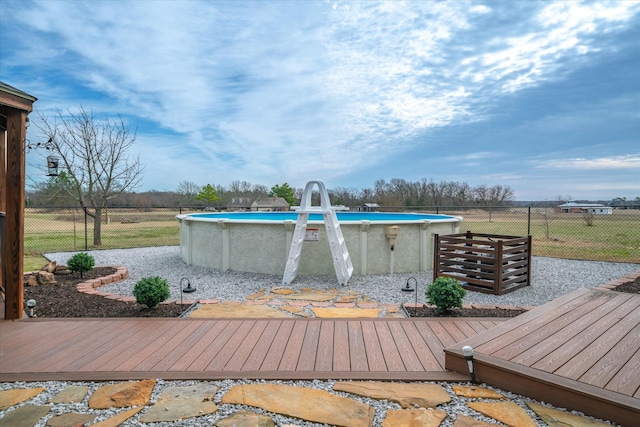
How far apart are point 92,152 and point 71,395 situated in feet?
40.0

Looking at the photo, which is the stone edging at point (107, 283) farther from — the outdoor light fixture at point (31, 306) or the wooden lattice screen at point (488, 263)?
the wooden lattice screen at point (488, 263)

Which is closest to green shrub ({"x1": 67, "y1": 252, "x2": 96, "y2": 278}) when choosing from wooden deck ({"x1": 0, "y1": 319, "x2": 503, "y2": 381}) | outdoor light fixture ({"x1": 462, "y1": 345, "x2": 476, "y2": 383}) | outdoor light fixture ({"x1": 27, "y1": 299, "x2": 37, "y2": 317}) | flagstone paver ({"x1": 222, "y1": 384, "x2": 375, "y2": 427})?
outdoor light fixture ({"x1": 27, "y1": 299, "x2": 37, "y2": 317})

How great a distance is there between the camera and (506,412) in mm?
2102

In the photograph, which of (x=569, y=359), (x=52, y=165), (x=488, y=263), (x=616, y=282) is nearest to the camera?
(x=569, y=359)

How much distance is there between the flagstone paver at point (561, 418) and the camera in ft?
6.45

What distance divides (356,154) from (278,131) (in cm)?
344

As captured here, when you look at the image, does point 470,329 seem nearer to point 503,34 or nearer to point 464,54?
point 503,34

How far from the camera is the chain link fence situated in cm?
1058

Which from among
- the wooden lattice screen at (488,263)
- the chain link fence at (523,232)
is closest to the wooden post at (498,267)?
the wooden lattice screen at (488,263)

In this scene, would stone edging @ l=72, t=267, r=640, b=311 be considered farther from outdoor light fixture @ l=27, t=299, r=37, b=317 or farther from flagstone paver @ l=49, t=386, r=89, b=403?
flagstone paver @ l=49, t=386, r=89, b=403

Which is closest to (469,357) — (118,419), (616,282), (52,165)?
(118,419)

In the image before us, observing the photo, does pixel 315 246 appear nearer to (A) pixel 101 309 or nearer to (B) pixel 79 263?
(A) pixel 101 309

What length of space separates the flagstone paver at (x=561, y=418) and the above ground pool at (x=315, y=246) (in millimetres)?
4551

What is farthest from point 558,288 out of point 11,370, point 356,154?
point 356,154
